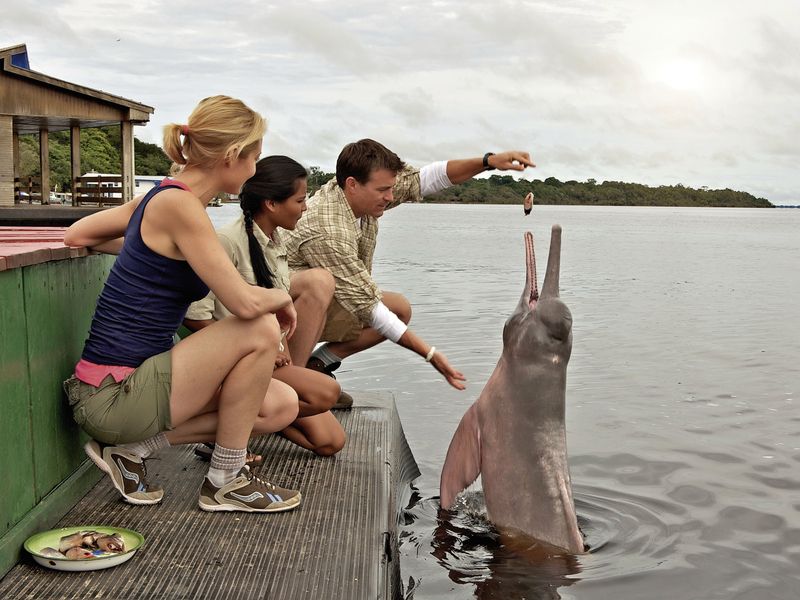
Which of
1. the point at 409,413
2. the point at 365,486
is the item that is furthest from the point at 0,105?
the point at 365,486

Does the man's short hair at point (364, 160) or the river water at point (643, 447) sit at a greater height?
the man's short hair at point (364, 160)

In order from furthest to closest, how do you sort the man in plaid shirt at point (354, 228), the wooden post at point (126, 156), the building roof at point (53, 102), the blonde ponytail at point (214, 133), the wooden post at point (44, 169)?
the wooden post at point (44, 169) → the wooden post at point (126, 156) → the building roof at point (53, 102) → the man in plaid shirt at point (354, 228) → the blonde ponytail at point (214, 133)

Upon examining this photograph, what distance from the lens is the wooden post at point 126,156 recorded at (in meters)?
26.7

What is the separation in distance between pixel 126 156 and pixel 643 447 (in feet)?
69.3

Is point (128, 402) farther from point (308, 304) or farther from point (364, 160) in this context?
point (364, 160)

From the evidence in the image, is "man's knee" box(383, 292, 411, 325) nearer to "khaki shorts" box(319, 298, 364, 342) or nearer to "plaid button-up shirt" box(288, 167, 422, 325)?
"khaki shorts" box(319, 298, 364, 342)

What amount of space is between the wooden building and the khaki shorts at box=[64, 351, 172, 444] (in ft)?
69.8

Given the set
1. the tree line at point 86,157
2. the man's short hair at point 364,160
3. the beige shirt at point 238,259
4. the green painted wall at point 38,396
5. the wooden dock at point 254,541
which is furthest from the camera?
the tree line at point 86,157

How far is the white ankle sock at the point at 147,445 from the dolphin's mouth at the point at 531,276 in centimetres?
212

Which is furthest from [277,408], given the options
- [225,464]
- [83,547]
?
[83,547]

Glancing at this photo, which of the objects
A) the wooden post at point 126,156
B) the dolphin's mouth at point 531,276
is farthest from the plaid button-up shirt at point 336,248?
the wooden post at point 126,156

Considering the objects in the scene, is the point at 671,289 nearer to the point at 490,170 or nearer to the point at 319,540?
the point at 490,170

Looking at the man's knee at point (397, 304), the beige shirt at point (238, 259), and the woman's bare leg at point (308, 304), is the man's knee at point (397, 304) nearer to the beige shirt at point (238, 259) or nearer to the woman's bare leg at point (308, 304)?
the woman's bare leg at point (308, 304)

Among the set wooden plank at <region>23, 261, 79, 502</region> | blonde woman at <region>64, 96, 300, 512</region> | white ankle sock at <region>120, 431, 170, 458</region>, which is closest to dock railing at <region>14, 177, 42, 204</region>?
wooden plank at <region>23, 261, 79, 502</region>
